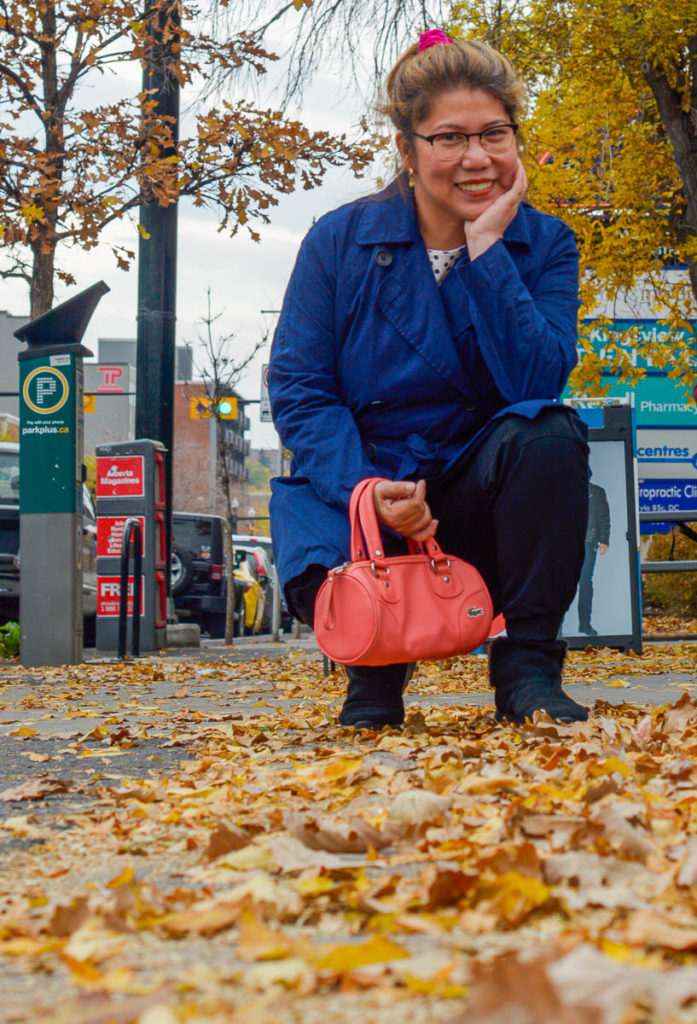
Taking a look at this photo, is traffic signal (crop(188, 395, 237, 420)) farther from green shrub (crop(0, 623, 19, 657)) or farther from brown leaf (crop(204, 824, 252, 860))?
brown leaf (crop(204, 824, 252, 860))

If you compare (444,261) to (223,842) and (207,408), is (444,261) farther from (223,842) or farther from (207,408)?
(207,408)

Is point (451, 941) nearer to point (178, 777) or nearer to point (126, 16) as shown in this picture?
point (178, 777)

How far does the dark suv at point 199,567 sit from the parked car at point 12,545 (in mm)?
3757

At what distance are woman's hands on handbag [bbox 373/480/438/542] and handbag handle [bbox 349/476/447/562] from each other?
21 mm

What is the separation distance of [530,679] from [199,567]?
45.4 feet

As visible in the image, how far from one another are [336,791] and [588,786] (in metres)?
0.49

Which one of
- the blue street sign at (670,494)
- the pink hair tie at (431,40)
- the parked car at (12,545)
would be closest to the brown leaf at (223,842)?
the pink hair tie at (431,40)

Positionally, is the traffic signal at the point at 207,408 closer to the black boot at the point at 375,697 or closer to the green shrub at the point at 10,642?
the green shrub at the point at 10,642

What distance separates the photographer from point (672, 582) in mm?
16500

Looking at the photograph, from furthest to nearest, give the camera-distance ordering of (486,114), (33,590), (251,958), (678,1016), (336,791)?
(33,590) < (486,114) < (336,791) < (251,958) < (678,1016)

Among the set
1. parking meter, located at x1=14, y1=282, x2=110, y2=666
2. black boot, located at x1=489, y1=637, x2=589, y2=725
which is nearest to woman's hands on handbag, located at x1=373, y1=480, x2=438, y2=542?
black boot, located at x1=489, y1=637, x2=589, y2=725

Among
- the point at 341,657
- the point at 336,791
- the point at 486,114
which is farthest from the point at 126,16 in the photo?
the point at 336,791

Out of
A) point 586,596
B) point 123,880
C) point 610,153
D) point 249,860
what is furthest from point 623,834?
point 610,153

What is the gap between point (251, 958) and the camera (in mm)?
1396
